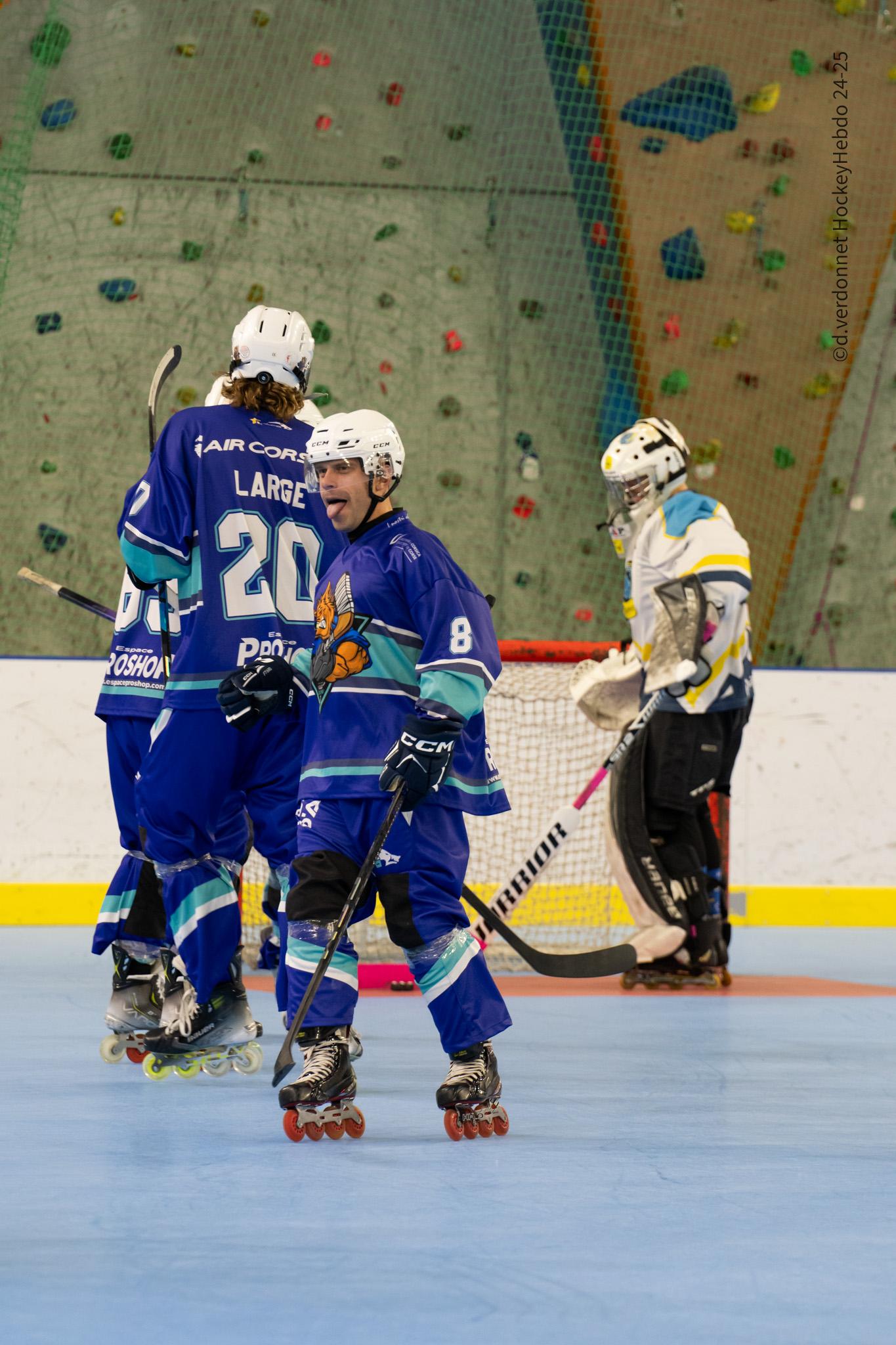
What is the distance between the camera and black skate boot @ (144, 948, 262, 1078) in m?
3.46

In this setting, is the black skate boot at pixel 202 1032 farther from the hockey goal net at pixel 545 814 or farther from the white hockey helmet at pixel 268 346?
the hockey goal net at pixel 545 814

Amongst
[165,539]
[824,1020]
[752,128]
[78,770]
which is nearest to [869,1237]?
[165,539]

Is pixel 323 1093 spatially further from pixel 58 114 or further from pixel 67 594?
pixel 58 114

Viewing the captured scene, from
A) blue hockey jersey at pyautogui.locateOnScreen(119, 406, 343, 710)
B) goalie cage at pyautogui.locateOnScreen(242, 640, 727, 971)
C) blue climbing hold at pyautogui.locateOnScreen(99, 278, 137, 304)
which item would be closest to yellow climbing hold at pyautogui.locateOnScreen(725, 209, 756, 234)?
blue climbing hold at pyautogui.locateOnScreen(99, 278, 137, 304)

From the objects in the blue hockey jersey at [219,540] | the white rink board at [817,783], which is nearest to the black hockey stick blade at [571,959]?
the blue hockey jersey at [219,540]

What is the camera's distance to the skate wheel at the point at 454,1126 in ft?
9.39

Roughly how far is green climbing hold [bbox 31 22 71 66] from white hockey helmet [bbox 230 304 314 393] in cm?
509

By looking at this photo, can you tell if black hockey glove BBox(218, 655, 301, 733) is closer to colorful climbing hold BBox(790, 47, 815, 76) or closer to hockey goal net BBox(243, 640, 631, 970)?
hockey goal net BBox(243, 640, 631, 970)

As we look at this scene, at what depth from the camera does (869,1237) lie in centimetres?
220

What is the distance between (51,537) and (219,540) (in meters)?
4.68

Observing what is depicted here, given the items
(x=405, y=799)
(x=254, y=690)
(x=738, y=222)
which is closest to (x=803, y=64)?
(x=738, y=222)

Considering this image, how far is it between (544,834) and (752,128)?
472 centimetres

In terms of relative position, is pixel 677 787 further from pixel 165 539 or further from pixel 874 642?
pixel 874 642

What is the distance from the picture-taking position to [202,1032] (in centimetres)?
346
